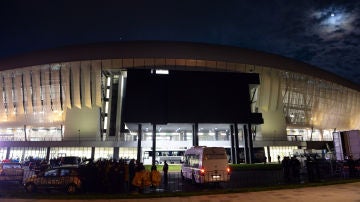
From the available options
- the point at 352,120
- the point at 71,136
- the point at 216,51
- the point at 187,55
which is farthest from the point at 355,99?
the point at 71,136

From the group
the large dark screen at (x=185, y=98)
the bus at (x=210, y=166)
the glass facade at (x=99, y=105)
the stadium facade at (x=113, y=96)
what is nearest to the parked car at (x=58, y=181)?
the bus at (x=210, y=166)

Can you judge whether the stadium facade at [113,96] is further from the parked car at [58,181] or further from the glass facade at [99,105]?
the parked car at [58,181]

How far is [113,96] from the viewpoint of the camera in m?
63.0

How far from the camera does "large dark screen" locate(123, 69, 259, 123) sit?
123ft

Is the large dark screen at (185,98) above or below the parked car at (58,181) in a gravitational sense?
above

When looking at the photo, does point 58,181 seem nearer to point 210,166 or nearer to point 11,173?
point 11,173

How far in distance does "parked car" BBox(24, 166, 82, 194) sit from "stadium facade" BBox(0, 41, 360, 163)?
1455 inches

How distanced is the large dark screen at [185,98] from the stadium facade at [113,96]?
13439 millimetres

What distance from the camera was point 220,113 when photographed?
39469mm

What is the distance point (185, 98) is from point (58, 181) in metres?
26.2

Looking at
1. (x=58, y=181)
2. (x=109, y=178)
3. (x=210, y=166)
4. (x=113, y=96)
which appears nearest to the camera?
(x=109, y=178)

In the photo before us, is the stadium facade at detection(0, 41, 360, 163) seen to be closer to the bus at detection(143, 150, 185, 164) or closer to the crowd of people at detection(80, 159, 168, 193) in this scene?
the bus at detection(143, 150, 185, 164)

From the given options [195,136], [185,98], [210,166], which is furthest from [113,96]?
[210,166]

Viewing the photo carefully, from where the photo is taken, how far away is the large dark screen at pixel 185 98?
37531 millimetres
